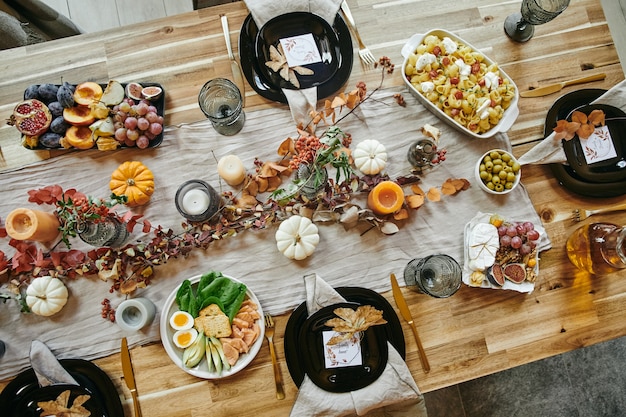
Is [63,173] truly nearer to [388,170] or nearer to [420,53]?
[388,170]

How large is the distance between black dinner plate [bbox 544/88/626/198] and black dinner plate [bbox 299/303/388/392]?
768mm

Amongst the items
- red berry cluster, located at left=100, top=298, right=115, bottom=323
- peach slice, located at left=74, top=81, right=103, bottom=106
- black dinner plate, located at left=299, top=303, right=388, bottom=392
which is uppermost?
peach slice, located at left=74, top=81, right=103, bottom=106

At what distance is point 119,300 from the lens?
4.34 ft

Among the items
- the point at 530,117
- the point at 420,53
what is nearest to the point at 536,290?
the point at 530,117

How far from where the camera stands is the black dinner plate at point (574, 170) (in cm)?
141

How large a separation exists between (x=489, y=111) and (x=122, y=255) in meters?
1.19

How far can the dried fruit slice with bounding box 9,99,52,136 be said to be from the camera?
1320 millimetres

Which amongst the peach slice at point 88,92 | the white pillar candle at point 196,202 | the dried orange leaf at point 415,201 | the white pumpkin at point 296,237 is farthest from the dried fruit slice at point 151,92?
the dried orange leaf at point 415,201

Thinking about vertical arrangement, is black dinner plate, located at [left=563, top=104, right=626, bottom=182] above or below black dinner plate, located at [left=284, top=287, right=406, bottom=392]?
above

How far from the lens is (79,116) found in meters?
1.36

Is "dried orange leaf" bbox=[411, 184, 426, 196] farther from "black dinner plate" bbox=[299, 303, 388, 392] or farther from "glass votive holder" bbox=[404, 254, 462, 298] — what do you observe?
"black dinner plate" bbox=[299, 303, 388, 392]

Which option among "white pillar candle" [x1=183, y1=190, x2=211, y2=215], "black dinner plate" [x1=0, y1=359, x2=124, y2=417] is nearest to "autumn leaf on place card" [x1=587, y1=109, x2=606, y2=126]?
"white pillar candle" [x1=183, y1=190, x2=211, y2=215]

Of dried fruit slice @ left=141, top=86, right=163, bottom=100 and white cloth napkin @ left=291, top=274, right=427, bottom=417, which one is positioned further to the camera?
dried fruit slice @ left=141, top=86, right=163, bottom=100

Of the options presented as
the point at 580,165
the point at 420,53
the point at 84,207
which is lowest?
the point at 580,165
